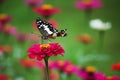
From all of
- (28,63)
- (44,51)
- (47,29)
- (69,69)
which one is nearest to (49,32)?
(47,29)

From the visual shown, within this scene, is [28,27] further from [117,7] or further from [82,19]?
[117,7]

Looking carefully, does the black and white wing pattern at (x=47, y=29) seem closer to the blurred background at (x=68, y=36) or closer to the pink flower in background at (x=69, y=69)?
the blurred background at (x=68, y=36)

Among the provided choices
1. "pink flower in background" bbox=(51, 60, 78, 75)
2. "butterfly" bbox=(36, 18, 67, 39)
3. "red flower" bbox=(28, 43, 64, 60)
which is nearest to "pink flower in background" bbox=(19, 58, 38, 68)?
"pink flower in background" bbox=(51, 60, 78, 75)

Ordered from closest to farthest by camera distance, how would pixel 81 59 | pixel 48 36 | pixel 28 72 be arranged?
pixel 48 36 → pixel 81 59 → pixel 28 72

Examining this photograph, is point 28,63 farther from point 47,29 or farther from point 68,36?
point 68,36

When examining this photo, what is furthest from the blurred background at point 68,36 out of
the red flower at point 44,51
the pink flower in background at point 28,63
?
the red flower at point 44,51

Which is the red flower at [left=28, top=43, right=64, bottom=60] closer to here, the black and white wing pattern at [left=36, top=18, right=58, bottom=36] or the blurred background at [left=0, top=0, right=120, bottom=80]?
the black and white wing pattern at [left=36, top=18, right=58, bottom=36]

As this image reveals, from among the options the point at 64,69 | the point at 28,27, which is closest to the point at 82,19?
the point at 28,27

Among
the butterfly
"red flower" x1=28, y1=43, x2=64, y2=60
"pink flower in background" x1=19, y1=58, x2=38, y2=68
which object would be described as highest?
"pink flower in background" x1=19, y1=58, x2=38, y2=68

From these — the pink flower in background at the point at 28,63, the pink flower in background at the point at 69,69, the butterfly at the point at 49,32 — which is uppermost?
the pink flower in background at the point at 28,63
